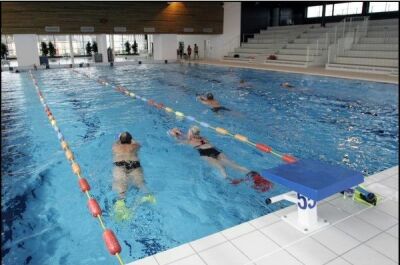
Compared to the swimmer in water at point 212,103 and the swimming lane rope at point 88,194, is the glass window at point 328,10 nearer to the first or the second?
the swimmer in water at point 212,103

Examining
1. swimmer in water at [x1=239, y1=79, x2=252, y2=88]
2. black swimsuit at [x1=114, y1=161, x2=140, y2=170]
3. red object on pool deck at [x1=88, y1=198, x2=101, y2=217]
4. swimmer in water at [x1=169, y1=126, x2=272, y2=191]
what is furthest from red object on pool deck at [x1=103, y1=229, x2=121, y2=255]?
swimmer in water at [x1=239, y1=79, x2=252, y2=88]

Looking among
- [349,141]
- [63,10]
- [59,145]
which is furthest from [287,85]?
[63,10]

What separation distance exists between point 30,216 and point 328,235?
3.17 metres

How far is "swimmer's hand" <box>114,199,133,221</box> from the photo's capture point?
12.0 ft

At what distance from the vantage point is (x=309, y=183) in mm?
2656

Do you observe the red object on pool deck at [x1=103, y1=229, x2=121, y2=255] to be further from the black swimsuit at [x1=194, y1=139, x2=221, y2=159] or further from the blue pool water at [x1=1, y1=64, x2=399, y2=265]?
the black swimsuit at [x1=194, y1=139, x2=221, y2=159]

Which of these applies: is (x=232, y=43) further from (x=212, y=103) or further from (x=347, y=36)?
(x=212, y=103)

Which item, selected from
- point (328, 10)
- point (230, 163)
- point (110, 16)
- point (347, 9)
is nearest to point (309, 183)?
point (230, 163)

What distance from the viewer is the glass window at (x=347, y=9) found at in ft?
63.0

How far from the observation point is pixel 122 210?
3.78m

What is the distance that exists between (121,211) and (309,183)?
216 cm

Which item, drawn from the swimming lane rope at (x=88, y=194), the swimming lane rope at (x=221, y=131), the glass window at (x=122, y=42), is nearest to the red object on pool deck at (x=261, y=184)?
the swimming lane rope at (x=221, y=131)

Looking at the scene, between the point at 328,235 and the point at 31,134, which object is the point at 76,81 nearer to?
the point at 31,134

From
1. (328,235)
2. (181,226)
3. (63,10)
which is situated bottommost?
(181,226)
